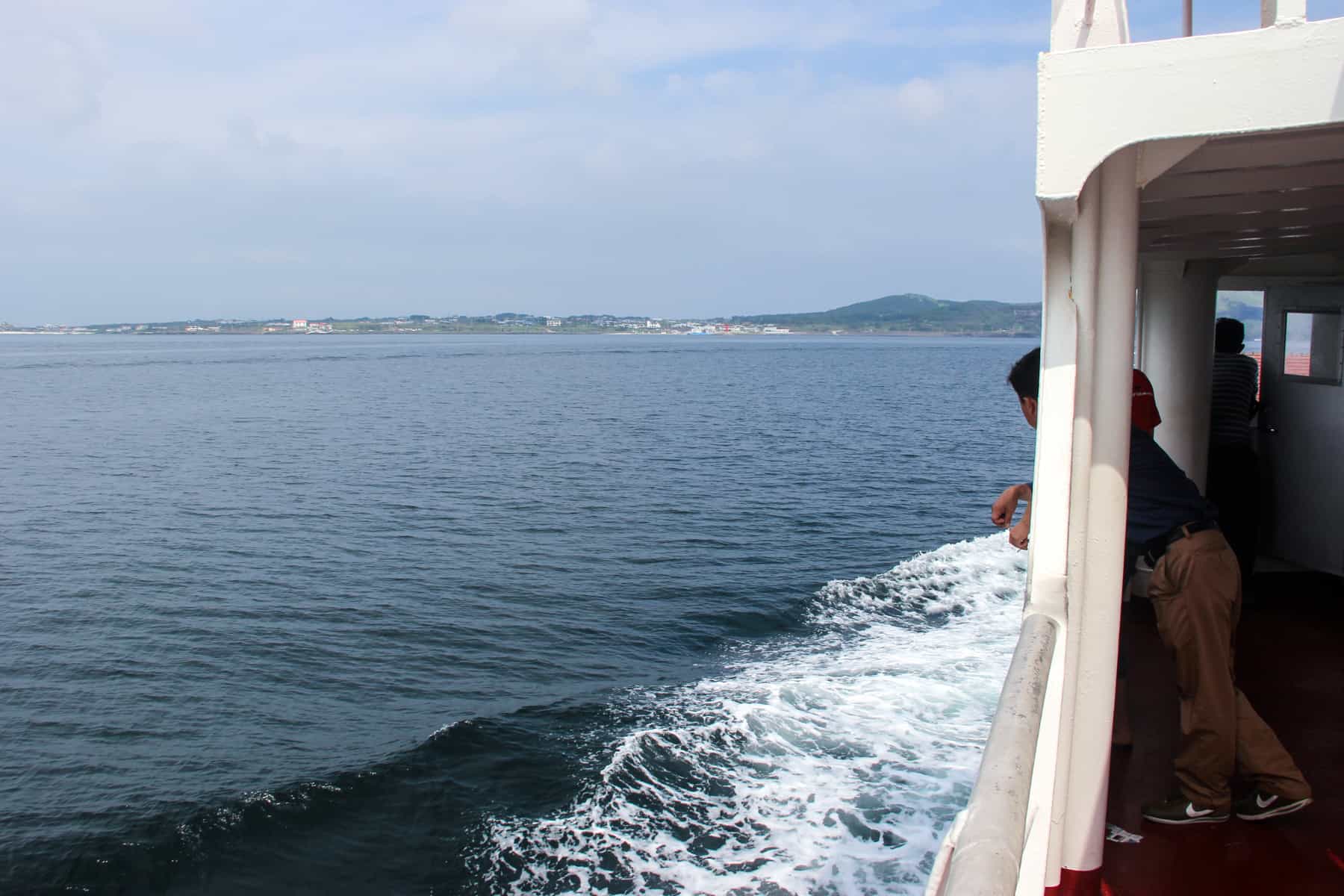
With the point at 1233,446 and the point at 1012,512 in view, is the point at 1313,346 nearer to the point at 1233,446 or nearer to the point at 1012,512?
the point at 1233,446

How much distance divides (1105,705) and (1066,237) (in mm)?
1535

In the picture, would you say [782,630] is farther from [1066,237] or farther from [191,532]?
[191,532]

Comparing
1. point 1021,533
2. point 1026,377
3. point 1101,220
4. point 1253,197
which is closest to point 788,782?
point 1021,533

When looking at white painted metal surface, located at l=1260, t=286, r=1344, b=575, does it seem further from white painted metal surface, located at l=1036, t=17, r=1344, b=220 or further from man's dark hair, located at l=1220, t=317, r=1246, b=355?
white painted metal surface, located at l=1036, t=17, r=1344, b=220

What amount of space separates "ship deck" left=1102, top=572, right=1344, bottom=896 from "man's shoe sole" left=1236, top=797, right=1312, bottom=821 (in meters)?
0.04

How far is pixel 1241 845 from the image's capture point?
3943mm

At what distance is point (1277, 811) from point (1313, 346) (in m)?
5.58

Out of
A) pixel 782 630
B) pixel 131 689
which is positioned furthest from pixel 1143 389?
pixel 131 689

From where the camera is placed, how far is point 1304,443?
8242mm

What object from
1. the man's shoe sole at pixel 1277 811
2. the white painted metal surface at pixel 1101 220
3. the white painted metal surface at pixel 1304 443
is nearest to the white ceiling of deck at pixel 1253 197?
the white painted metal surface at pixel 1101 220

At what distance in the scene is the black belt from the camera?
3.89 m

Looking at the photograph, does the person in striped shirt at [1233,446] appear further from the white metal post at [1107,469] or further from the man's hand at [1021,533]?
the white metal post at [1107,469]

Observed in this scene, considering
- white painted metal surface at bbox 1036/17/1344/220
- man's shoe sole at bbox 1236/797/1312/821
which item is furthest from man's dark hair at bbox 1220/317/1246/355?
white painted metal surface at bbox 1036/17/1344/220

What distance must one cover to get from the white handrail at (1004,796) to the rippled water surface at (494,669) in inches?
212
